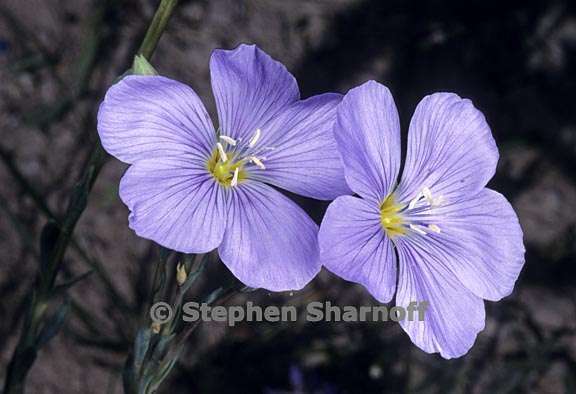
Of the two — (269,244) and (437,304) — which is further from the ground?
(269,244)

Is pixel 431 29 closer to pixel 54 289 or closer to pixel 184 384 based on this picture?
pixel 184 384

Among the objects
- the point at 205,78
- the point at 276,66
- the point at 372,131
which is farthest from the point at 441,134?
the point at 205,78

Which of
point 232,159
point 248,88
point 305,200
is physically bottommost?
point 305,200

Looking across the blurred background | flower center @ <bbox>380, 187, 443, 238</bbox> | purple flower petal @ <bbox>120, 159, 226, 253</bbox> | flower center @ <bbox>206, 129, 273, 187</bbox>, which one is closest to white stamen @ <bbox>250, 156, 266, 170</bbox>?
flower center @ <bbox>206, 129, 273, 187</bbox>

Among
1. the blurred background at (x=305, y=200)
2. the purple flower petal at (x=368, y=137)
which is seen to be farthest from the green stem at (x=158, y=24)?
the blurred background at (x=305, y=200)

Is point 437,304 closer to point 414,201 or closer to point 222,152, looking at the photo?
point 414,201

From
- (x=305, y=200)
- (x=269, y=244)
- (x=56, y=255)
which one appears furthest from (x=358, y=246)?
(x=305, y=200)

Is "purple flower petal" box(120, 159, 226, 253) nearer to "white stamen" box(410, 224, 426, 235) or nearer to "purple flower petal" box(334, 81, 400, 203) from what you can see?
"purple flower petal" box(334, 81, 400, 203)
